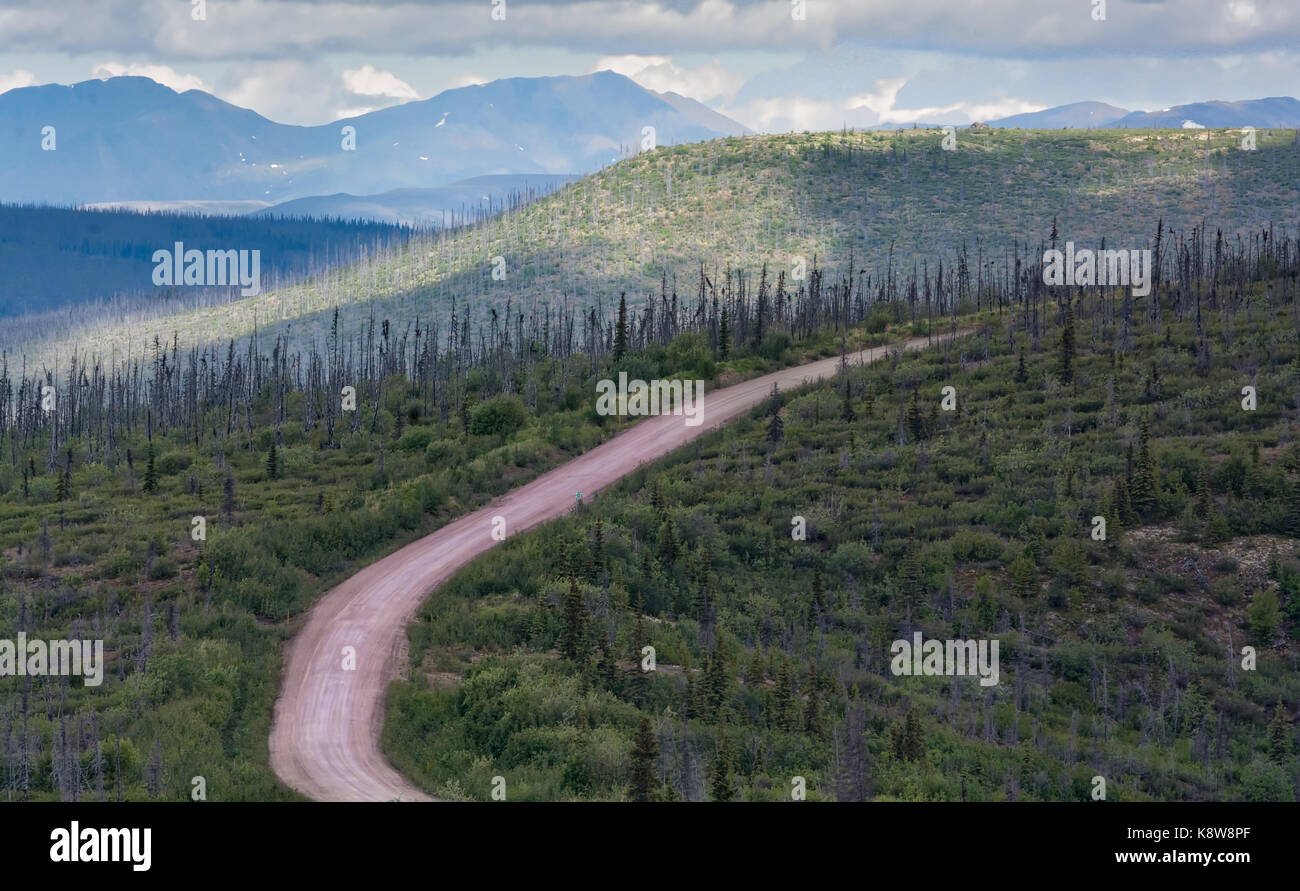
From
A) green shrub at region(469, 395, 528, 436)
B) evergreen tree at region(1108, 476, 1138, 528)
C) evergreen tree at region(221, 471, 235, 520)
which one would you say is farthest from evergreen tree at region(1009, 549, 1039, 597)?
evergreen tree at region(221, 471, 235, 520)

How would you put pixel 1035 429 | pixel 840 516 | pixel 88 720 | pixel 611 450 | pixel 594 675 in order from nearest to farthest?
pixel 88 720, pixel 594 675, pixel 840 516, pixel 1035 429, pixel 611 450

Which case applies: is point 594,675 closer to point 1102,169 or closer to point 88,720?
point 88,720

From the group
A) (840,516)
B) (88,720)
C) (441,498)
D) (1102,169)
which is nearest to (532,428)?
(441,498)

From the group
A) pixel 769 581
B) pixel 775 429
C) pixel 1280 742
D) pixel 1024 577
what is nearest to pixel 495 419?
pixel 775 429

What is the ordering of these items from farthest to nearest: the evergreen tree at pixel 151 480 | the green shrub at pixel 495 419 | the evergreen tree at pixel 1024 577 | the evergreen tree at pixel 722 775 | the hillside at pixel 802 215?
the hillside at pixel 802 215
the green shrub at pixel 495 419
the evergreen tree at pixel 151 480
the evergreen tree at pixel 1024 577
the evergreen tree at pixel 722 775

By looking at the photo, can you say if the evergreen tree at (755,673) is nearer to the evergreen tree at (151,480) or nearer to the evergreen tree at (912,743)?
the evergreen tree at (912,743)

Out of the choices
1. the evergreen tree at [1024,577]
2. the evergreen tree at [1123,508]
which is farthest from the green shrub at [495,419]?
the evergreen tree at [1123,508]
